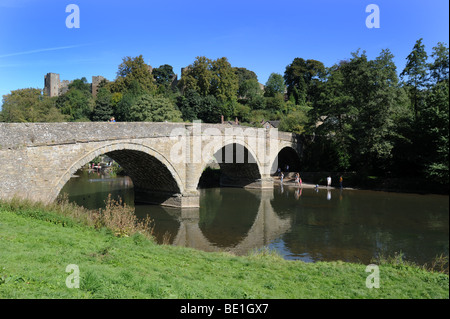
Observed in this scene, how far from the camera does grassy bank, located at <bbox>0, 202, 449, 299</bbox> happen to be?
17.8 ft

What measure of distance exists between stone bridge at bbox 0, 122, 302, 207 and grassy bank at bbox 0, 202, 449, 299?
3.58 m

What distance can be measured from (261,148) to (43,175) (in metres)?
20.5

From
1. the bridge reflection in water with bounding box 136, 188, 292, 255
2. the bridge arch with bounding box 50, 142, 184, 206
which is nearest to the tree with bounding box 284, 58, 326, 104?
the bridge reflection in water with bounding box 136, 188, 292, 255

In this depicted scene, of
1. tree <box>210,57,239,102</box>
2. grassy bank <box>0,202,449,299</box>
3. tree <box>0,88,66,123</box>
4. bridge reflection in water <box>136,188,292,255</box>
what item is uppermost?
tree <box>210,57,239,102</box>

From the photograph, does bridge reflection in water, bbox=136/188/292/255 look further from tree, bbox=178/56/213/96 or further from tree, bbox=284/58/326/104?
tree, bbox=284/58/326/104

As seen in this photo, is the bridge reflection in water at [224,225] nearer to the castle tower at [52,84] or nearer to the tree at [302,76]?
the tree at [302,76]

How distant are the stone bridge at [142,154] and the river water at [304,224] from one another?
2.14m

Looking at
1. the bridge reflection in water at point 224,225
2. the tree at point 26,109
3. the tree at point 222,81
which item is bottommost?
the bridge reflection in water at point 224,225

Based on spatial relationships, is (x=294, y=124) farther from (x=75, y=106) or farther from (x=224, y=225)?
(x=75, y=106)

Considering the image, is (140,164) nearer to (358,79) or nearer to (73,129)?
(73,129)

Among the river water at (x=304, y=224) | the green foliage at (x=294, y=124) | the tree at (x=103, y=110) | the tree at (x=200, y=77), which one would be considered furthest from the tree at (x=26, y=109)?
the green foliage at (x=294, y=124)

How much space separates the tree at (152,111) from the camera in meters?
42.4

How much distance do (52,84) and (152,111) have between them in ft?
199

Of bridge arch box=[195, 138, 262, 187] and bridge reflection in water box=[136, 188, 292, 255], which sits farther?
bridge arch box=[195, 138, 262, 187]
